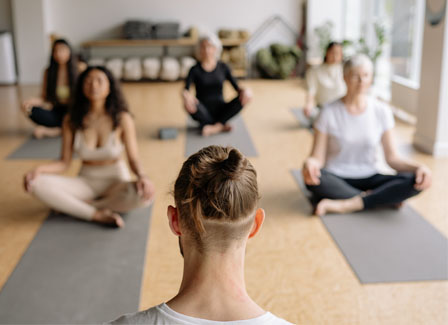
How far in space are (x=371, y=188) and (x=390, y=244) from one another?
541mm

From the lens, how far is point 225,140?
4.86 m

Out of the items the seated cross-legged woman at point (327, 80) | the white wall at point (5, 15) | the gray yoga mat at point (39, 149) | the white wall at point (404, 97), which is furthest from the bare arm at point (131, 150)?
the white wall at point (5, 15)

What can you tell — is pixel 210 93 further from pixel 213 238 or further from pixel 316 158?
pixel 213 238

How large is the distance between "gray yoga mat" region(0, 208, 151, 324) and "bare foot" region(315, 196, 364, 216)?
38.8 inches

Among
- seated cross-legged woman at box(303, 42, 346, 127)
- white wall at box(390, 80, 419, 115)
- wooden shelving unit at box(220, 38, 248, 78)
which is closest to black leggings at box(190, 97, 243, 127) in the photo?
seated cross-legged woman at box(303, 42, 346, 127)

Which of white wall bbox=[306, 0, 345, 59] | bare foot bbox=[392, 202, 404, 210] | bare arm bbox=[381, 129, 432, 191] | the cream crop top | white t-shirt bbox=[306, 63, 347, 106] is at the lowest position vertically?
bare foot bbox=[392, 202, 404, 210]

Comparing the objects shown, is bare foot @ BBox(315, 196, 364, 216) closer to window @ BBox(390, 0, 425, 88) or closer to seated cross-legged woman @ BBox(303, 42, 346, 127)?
seated cross-legged woman @ BBox(303, 42, 346, 127)

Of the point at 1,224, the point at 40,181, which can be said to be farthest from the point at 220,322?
the point at 1,224

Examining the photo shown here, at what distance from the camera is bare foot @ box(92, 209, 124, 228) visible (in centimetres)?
287

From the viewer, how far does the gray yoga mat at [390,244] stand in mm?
2375

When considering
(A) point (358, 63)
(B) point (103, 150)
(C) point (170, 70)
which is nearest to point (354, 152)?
(A) point (358, 63)

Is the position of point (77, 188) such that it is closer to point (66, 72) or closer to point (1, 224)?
point (1, 224)

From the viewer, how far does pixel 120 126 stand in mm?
2967

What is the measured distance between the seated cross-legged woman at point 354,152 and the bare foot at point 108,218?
105 centimetres
